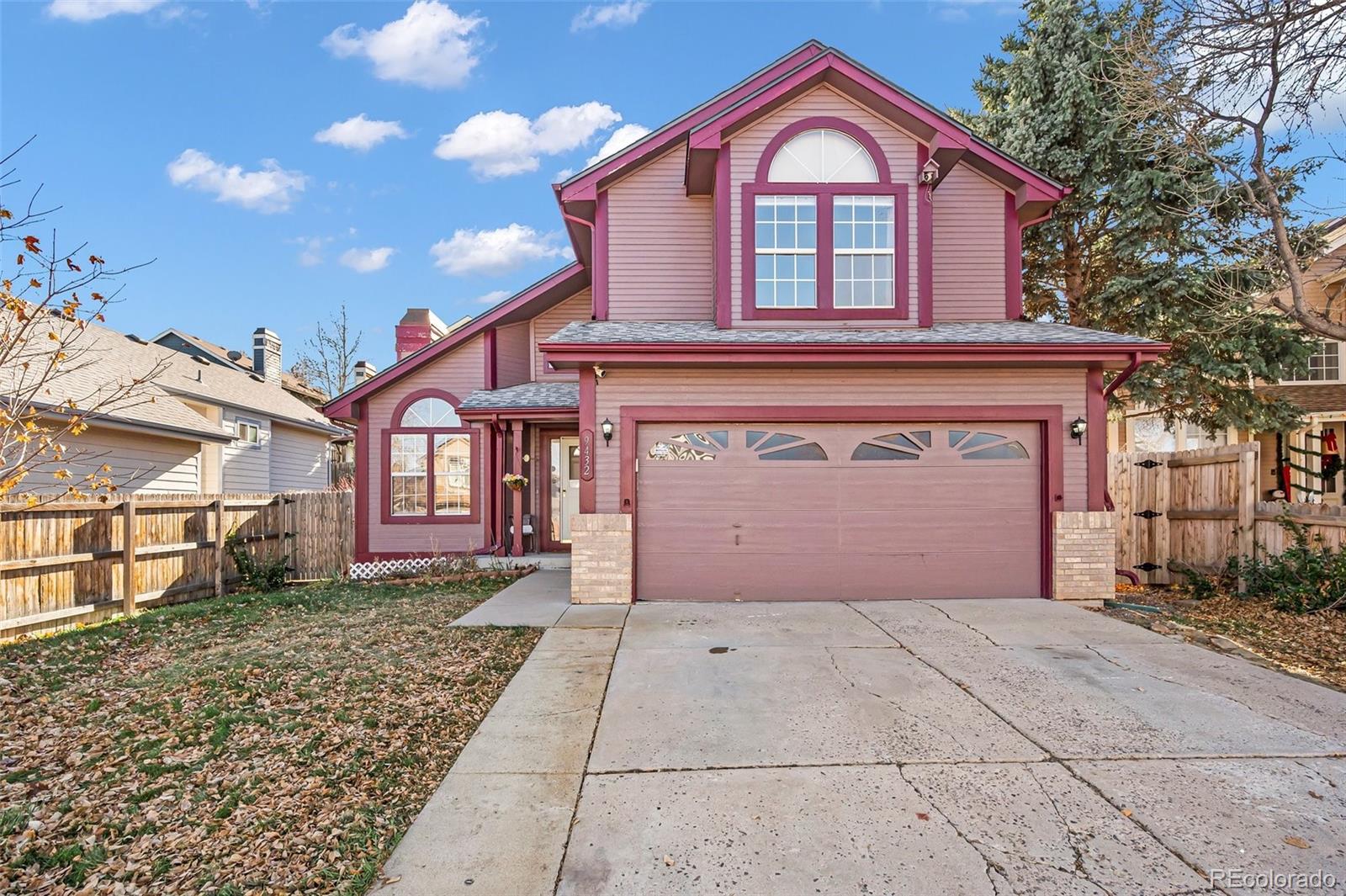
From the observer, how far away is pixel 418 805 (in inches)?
127

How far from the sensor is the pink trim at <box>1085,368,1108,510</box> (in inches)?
311

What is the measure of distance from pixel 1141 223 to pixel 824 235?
6423 millimetres

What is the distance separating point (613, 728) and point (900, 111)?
823cm

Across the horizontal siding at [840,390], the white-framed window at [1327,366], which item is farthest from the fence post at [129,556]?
the white-framed window at [1327,366]

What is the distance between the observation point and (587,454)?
7738 millimetres

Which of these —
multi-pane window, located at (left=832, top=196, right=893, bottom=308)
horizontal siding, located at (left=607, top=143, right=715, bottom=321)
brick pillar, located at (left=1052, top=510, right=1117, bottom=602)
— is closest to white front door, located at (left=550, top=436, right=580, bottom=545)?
horizontal siding, located at (left=607, top=143, right=715, bottom=321)

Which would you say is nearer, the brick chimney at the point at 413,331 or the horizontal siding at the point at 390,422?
the horizontal siding at the point at 390,422

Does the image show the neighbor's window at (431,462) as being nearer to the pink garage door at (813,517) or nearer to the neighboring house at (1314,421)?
the pink garage door at (813,517)

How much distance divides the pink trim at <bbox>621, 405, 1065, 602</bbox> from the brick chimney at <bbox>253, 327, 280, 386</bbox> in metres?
19.0

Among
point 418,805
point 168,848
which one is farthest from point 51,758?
point 418,805

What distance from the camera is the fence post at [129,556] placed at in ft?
26.4

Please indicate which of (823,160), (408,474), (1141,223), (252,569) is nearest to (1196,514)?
(1141,223)

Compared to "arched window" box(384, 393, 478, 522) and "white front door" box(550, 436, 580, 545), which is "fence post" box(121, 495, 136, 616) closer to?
"arched window" box(384, 393, 478, 522)

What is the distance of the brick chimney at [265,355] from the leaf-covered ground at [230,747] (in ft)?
55.8
